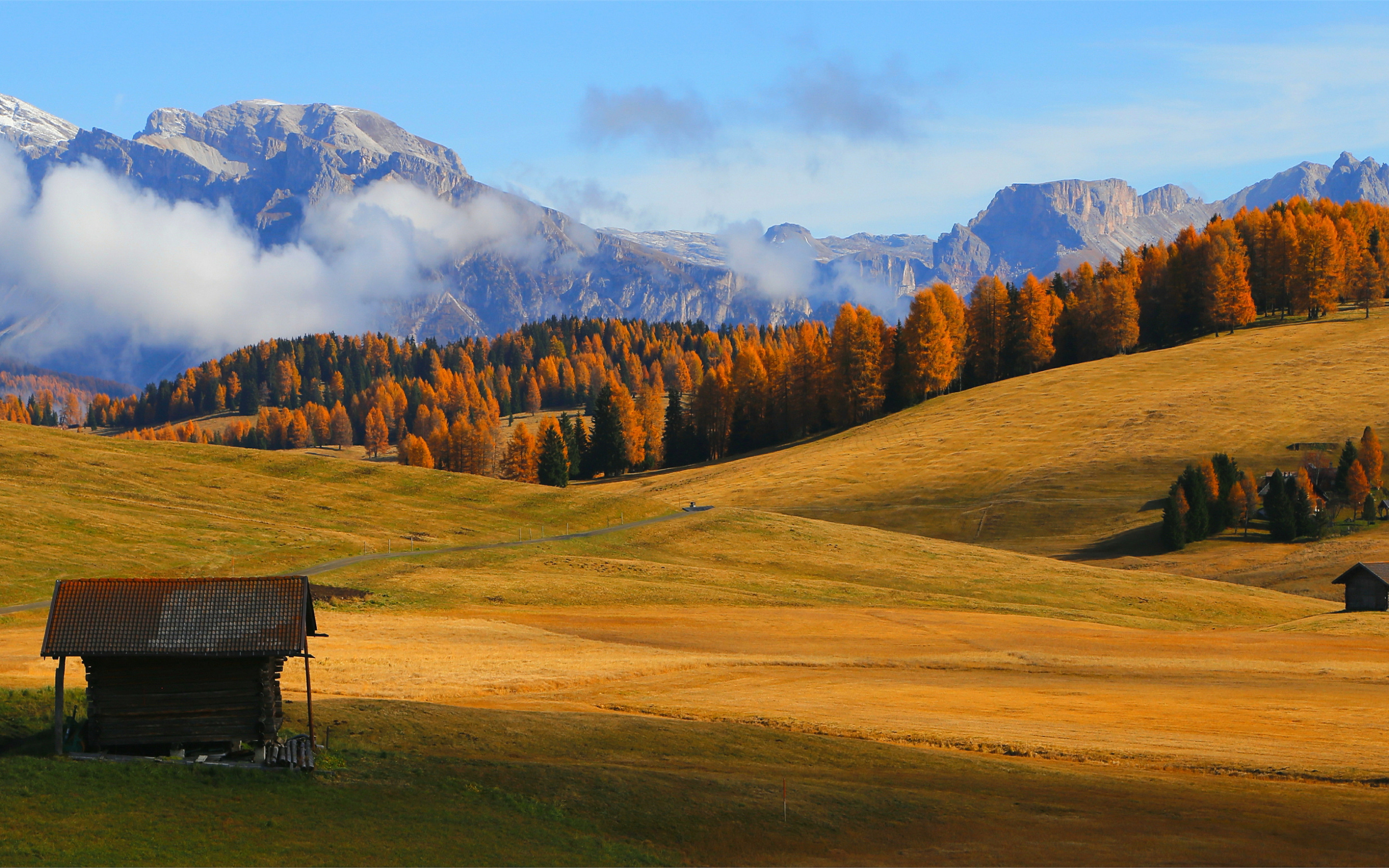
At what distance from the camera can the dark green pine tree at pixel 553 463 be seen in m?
151

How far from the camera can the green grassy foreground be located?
79.5ft

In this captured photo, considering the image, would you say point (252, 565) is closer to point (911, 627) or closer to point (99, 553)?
point (99, 553)

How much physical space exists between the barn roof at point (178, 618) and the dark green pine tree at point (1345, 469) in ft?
320

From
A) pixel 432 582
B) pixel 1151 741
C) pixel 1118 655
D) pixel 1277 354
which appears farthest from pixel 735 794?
pixel 1277 354

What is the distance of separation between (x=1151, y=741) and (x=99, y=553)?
5987 centimetres

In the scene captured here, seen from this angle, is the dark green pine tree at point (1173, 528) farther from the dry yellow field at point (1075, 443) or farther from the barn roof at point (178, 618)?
the barn roof at point (178, 618)

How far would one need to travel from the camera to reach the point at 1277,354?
467 feet

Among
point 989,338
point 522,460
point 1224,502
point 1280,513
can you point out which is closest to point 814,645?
point 1224,502

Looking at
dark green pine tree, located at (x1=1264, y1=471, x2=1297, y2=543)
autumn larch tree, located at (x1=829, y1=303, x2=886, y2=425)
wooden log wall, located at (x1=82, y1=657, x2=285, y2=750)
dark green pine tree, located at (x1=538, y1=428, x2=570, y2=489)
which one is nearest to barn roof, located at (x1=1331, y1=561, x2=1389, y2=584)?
dark green pine tree, located at (x1=1264, y1=471, x2=1297, y2=543)

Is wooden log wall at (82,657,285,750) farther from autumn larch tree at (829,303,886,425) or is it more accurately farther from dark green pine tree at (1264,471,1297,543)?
autumn larch tree at (829,303,886,425)

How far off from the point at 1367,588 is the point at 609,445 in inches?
4246

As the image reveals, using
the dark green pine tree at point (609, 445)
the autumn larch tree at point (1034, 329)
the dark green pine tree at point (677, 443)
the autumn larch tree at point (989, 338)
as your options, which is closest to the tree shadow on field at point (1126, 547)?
the autumn larch tree at point (1034, 329)

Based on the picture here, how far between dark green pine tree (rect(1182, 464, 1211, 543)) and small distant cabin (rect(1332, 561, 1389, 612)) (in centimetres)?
2099

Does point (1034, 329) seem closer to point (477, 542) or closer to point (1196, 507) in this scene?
point (1196, 507)
